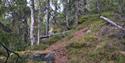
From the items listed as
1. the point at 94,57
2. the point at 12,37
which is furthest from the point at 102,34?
the point at 12,37

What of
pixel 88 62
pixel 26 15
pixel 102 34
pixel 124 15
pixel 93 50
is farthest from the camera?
pixel 26 15

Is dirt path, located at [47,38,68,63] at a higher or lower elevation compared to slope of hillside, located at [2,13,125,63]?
lower

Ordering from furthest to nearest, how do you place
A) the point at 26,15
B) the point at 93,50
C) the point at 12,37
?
the point at 26,15
the point at 93,50
the point at 12,37

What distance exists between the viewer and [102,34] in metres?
15.1

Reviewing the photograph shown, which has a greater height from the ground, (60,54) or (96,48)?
(96,48)

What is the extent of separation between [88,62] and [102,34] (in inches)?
123

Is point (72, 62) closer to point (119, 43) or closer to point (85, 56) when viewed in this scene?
point (85, 56)

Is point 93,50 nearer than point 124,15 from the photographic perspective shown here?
Yes

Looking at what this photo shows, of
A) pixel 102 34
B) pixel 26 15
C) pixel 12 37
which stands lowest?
pixel 26 15

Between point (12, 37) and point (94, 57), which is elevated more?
point (12, 37)

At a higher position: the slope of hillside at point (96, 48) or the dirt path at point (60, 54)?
the slope of hillside at point (96, 48)

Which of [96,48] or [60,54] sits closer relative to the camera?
[96,48]

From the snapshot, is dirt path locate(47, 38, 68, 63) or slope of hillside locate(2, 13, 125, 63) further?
dirt path locate(47, 38, 68, 63)

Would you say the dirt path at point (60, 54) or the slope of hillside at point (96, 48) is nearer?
the slope of hillside at point (96, 48)
